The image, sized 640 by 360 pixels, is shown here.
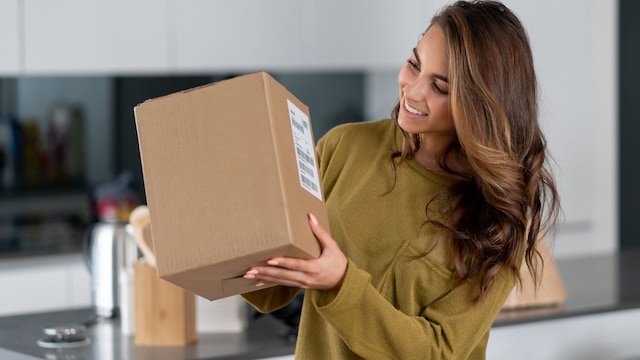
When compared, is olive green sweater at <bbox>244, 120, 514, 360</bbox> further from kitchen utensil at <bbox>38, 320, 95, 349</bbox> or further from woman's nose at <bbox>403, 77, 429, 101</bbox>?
kitchen utensil at <bbox>38, 320, 95, 349</bbox>

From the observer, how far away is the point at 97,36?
348 cm

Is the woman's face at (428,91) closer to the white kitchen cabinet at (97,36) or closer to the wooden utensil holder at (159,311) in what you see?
the wooden utensil holder at (159,311)

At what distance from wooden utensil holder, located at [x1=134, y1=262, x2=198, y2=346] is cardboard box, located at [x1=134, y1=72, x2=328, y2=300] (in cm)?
55

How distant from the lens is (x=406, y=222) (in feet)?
5.27

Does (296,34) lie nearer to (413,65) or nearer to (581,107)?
(581,107)

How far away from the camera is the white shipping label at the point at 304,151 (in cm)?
136

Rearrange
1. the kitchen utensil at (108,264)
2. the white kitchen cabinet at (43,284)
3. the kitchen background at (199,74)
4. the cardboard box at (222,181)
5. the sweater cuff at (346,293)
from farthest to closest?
1. the kitchen background at (199,74)
2. the white kitchen cabinet at (43,284)
3. the kitchen utensil at (108,264)
4. the sweater cuff at (346,293)
5. the cardboard box at (222,181)

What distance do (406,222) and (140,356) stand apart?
0.55m

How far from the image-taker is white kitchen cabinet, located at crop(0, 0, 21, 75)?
131 inches

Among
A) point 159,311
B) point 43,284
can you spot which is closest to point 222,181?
point 159,311

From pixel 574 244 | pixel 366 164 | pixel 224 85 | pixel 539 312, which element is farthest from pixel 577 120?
pixel 224 85

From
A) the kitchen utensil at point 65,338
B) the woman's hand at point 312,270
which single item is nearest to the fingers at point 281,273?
the woman's hand at point 312,270

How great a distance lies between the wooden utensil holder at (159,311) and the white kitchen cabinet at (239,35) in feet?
6.01

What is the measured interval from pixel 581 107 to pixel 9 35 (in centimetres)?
212
